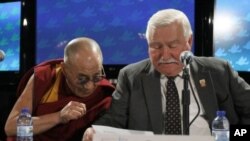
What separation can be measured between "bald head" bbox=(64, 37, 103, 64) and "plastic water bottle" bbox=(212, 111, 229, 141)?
63 cm

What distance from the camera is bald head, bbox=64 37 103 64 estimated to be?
6.75ft

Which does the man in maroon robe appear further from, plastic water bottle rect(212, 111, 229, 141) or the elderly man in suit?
plastic water bottle rect(212, 111, 229, 141)

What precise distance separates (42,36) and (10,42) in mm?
293

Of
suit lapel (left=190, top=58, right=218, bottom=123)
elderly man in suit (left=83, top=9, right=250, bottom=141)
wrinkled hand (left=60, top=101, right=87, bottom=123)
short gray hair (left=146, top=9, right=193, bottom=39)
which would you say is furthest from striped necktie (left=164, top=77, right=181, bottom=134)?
wrinkled hand (left=60, top=101, right=87, bottom=123)

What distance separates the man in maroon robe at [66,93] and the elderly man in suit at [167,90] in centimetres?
14

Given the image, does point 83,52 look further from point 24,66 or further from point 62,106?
point 24,66

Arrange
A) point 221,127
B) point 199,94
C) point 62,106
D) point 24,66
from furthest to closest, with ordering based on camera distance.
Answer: point 24,66, point 62,106, point 199,94, point 221,127

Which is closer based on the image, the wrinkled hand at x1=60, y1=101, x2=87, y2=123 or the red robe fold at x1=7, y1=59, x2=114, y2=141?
the wrinkled hand at x1=60, y1=101, x2=87, y2=123

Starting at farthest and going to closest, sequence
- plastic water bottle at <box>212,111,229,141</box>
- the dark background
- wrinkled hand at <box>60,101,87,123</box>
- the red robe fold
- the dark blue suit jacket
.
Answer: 1. the dark background
2. the red robe fold
3. the dark blue suit jacket
4. wrinkled hand at <box>60,101,87,123</box>
5. plastic water bottle at <box>212,111,229,141</box>

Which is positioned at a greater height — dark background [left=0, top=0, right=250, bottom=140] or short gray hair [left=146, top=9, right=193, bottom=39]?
short gray hair [left=146, top=9, right=193, bottom=39]

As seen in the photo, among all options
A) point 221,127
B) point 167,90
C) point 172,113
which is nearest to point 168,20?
point 167,90

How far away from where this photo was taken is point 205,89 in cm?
203

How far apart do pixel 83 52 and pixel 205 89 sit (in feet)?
1.99

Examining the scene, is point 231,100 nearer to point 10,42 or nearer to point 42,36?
point 42,36
